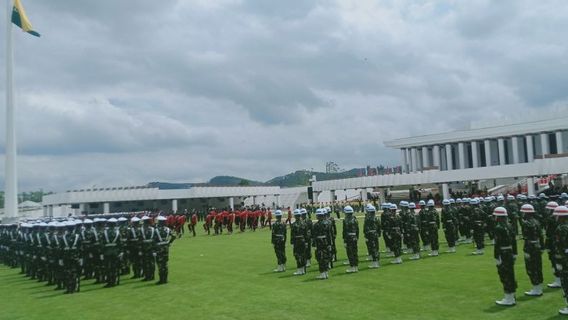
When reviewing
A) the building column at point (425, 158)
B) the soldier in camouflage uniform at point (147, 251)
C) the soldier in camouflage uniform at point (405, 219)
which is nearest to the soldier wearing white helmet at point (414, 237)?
the soldier in camouflage uniform at point (405, 219)

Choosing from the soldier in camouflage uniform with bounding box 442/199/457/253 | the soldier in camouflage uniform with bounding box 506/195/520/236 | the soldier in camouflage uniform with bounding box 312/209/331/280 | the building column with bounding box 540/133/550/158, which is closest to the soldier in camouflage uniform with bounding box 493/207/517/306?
the soldier in camouflage uniform with bounding box 312/209/331/280

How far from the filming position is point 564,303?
445 inches

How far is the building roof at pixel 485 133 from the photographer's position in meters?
68.0

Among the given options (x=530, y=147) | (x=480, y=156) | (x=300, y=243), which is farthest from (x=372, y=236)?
(x=480, y=156)

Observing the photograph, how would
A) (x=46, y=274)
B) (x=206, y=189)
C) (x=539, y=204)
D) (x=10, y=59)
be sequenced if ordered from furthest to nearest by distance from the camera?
(x=206, y=189)
(x=10, y=59)
(x=539, y=204)
(x=46, y=274)

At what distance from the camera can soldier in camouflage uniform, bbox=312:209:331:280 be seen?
16.9m

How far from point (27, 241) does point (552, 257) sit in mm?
18393

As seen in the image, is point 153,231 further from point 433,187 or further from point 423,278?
point 433,187

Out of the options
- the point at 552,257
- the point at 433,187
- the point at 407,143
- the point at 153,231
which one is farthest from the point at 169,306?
the point at 407,143

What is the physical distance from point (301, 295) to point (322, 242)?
3.25m

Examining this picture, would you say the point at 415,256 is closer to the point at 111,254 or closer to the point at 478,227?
the point at 478,227

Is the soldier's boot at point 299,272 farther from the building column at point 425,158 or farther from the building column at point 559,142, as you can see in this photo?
the building column at point 425,158

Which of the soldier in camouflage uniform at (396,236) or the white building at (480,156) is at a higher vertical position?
the white building at (480,156)

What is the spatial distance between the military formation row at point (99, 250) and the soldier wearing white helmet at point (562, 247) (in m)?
11.8
